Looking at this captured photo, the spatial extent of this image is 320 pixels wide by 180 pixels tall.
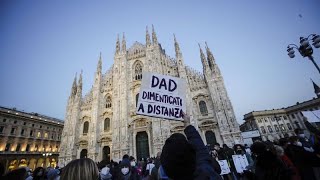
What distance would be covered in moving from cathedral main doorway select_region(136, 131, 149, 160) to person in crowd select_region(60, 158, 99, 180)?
19.5 meters

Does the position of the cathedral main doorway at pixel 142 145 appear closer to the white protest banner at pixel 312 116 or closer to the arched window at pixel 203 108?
the arched window at pixel 203 108

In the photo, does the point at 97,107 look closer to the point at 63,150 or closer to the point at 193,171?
the point at 63,150

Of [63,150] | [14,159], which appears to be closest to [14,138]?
[14,159]

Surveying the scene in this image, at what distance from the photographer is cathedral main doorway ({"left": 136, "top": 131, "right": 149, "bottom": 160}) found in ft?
66.0

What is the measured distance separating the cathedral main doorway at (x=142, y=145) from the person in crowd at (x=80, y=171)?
19.5 m

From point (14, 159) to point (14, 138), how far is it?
4.07 m

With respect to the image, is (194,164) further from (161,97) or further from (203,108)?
(203,108)

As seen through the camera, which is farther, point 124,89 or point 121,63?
point 121,63

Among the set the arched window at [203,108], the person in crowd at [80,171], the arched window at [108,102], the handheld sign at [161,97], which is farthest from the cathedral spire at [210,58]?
the person in crowd at [80,171]

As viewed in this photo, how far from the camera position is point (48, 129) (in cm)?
4031

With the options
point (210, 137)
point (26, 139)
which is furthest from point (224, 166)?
point (26, 139)

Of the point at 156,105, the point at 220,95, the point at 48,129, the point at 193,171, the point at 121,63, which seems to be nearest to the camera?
the point at 193,171

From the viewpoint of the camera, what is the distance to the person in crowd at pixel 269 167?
7.85 ft

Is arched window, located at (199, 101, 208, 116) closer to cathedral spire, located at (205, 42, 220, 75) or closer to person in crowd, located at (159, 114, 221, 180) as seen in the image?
cathedral spire, located at (205, 42, 220, 75)
